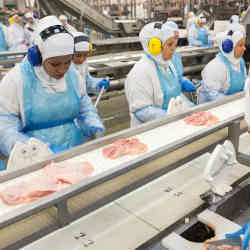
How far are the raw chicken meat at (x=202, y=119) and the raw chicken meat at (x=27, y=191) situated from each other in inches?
39.4

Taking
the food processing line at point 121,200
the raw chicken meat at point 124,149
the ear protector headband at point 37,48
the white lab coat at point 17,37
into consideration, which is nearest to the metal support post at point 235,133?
the food processing line at point 121,200

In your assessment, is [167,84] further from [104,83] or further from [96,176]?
[96,176]

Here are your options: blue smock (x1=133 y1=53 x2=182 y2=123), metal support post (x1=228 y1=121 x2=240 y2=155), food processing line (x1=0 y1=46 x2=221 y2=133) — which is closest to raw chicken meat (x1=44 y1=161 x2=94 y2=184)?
metal support post (x1=228 y1=121 x2=240 y2=155)

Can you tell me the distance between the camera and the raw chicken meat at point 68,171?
4.24ft

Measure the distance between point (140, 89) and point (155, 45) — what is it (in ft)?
1.22

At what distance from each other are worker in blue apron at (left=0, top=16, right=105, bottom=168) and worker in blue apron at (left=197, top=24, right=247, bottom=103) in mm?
1449

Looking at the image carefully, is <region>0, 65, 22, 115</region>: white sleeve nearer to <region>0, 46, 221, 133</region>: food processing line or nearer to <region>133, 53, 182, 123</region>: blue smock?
<region>133, 53, 182, 123</region>: blue smock

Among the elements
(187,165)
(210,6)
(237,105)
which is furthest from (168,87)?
(210,6)

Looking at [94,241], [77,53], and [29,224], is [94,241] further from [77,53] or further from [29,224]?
[77,53]

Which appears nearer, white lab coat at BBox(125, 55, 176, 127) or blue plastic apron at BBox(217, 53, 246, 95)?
white lab coat at BBox(125, 55, 176, 127)

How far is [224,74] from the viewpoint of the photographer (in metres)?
3.13

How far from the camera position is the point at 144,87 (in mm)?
2559

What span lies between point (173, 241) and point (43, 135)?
4.07ft

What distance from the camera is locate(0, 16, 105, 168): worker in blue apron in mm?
1813
